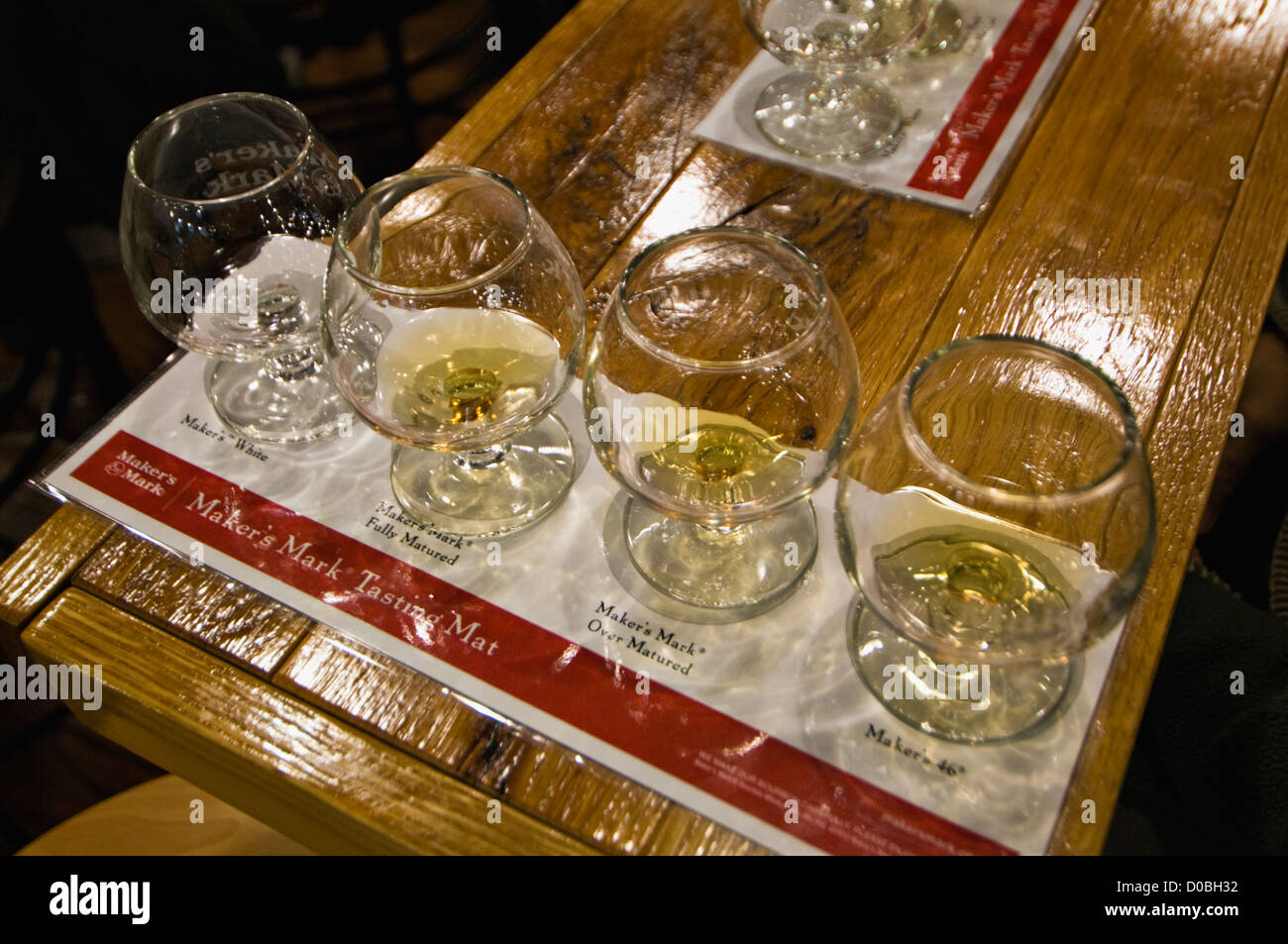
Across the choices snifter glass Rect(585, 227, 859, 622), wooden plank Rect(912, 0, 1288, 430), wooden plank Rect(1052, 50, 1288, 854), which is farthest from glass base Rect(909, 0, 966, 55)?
snifter glass Rect(585, 227, 859, 622)

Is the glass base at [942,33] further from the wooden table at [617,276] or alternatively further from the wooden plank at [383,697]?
the wooden plank at [383,697]

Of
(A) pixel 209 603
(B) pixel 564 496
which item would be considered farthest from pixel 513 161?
(A) pixel 209 603

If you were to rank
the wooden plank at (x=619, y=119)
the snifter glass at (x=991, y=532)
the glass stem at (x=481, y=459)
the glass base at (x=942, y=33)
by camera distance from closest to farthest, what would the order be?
the snifter glass at (x=991, y=532) < the glass stem at (x=481, y=459) < the wooden plank at (x=619, y=119) < the glass base at (x=942, y=33)

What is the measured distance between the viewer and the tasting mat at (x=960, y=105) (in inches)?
35.4

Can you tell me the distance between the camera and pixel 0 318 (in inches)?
58.5

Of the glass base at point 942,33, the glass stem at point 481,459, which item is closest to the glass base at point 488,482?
the glass stem at point 481,459

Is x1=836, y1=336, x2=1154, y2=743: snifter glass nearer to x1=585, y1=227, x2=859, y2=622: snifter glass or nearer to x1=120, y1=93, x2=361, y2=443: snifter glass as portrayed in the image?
x1=585, y1=227, x2=859, y2=622: snifter glass

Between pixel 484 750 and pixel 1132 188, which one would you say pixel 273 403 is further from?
pixel 1132 188

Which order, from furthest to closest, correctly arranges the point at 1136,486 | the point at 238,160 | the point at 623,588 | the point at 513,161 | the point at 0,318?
the point at 0,318 < the point at 513,161 < the point at 238,160 < the point at 623,588 < the point at 1136,486

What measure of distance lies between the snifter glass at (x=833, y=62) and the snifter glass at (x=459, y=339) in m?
0.36

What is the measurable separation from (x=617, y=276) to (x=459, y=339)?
19 cm
